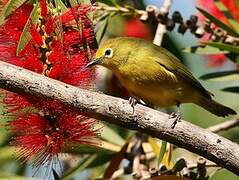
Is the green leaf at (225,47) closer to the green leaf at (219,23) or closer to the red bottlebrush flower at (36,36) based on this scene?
the green leaf at (219,23)

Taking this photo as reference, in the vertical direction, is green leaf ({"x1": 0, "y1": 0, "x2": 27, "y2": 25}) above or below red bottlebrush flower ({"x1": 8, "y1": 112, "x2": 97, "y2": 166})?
above

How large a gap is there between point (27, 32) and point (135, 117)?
406 millimetres

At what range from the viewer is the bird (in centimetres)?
334

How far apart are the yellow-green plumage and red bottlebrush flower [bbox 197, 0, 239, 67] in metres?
0.27

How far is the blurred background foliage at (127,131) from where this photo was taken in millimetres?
3164

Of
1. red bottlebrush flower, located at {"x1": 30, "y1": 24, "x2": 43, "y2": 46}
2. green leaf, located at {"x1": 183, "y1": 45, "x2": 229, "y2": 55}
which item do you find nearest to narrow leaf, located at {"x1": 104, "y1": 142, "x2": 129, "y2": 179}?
green leaf, located at {"x1": 183, "y1": 45, "x2": 229, "y2": 55}

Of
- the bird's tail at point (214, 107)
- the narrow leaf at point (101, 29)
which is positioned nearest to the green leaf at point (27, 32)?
the narrow leaf at point (101, 29)

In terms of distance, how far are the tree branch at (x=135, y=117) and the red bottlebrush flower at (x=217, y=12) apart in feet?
4.28

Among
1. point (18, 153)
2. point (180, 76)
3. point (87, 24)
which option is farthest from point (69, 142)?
point (180, 76)

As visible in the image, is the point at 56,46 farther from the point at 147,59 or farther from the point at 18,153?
the point at 147,59

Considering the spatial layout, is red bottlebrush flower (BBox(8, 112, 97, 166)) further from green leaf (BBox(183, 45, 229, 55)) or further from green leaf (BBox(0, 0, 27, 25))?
green leaf (BBox(183, 45, 229, 55))

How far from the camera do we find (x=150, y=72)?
133 inches

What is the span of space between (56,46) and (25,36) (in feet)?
0.72

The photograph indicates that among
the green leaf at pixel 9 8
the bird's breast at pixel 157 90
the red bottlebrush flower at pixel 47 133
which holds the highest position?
the green leaf at pixel 9 8
